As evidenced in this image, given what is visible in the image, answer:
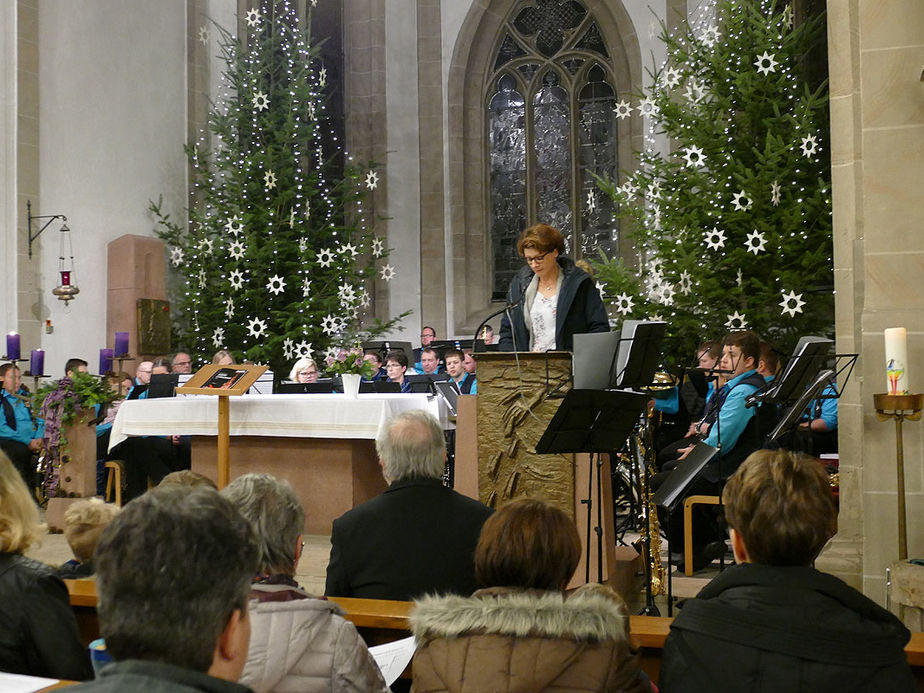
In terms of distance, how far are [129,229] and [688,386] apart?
7680mm

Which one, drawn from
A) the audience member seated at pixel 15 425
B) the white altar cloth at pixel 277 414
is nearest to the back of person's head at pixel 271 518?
the white altar cloth at pixel 277 414

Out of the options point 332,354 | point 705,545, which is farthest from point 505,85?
point 705,545

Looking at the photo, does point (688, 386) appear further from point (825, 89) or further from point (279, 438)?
point (825, 89)

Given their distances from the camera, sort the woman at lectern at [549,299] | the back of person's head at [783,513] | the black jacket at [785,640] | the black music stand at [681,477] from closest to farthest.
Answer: the black jacket at [785,640] < the back of person's head at [783,513] < the black music stand at [681,477] < the woman at lectern at [549,299]

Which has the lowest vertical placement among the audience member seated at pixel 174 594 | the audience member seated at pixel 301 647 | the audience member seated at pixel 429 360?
the audience member seated at pixel 301 647

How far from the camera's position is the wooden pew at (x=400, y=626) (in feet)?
8.50

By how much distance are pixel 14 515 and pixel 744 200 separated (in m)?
8.75

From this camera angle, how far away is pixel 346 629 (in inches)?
86.7

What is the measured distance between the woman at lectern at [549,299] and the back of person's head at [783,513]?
10.7ft

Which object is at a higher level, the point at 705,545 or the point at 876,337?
the point at 876,337

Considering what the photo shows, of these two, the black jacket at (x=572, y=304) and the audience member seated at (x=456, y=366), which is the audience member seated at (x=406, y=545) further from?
the audience member seated at (x=456, y=366)

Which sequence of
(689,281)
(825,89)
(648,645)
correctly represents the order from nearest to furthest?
(648,645) → (689,281) → (825,89)

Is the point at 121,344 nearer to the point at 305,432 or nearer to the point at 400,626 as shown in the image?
the point at 305,432

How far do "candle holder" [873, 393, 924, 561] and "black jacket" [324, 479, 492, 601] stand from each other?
7.99ft
